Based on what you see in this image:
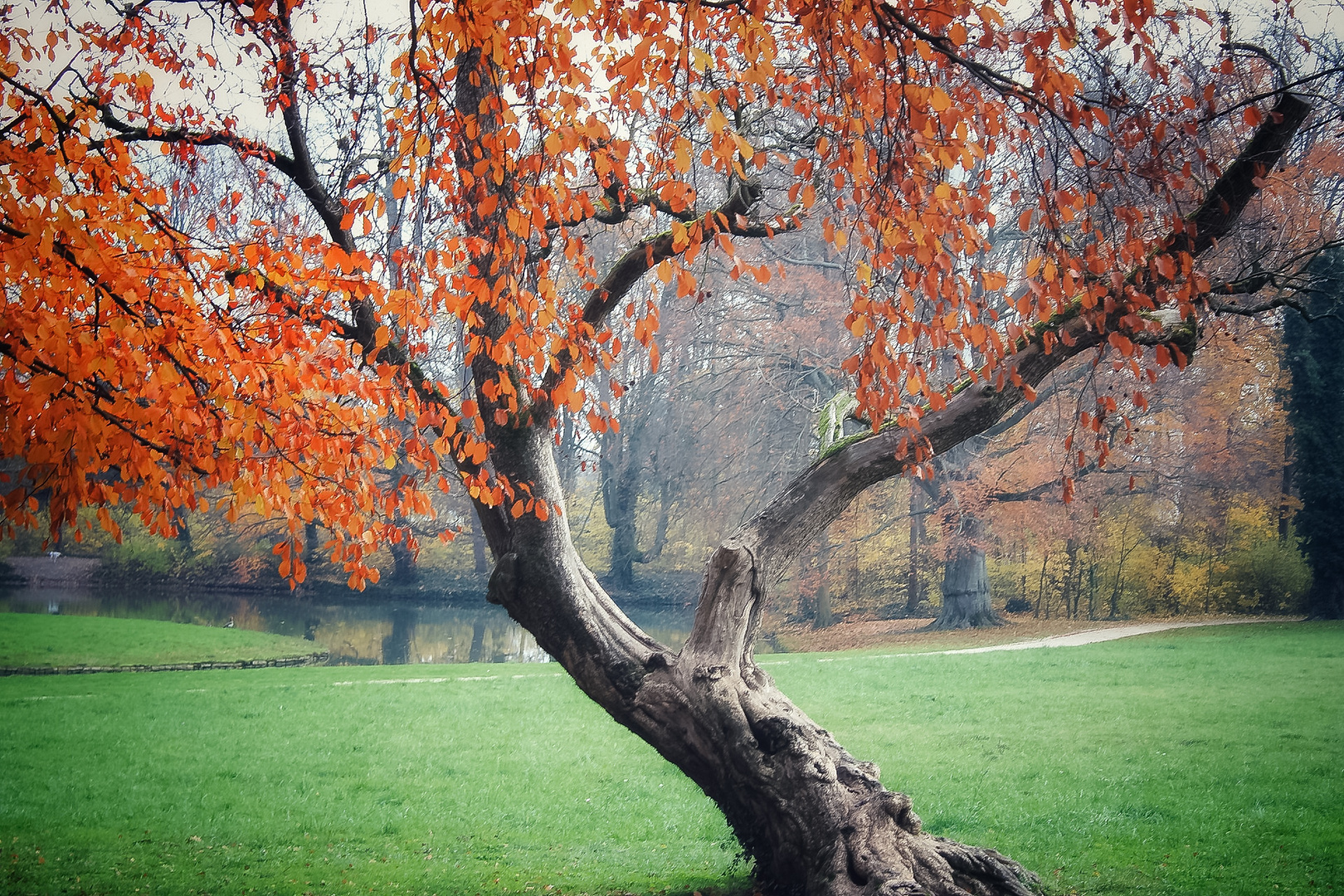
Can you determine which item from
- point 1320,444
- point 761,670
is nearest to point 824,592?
point 1320,444

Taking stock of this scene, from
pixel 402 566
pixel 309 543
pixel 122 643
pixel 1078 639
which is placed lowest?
pixel 122 643

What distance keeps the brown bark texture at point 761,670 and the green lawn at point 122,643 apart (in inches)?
506

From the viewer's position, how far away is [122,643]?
15.6m

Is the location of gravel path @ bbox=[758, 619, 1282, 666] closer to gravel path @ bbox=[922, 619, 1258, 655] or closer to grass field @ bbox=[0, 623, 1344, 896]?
gravel path @ bbox=[922, 619, 1258, 655]

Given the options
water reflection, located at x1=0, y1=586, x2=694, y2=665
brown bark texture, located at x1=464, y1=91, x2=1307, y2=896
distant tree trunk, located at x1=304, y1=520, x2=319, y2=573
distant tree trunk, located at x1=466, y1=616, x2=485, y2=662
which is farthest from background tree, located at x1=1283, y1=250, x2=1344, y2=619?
distant tree trunk, located at x1=304, y1=520, x2=319, y2=573

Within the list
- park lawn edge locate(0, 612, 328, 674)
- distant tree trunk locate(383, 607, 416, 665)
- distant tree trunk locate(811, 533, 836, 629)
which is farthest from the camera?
distant tree trunk locate(811, 533, 836, 629)

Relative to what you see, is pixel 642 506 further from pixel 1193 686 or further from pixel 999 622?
pixel 1193 686

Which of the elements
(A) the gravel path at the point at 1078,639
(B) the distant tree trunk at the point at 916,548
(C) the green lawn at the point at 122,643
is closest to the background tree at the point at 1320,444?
(A) the gravel path at the point at 1078,639

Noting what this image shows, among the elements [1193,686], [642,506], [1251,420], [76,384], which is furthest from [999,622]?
[76,384]

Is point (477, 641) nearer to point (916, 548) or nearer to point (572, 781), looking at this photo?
point (916, 548)

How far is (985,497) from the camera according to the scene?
1817cm

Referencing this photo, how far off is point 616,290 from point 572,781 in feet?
15.2

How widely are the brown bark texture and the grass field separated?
1.12 meters

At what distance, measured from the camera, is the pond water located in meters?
18.8
